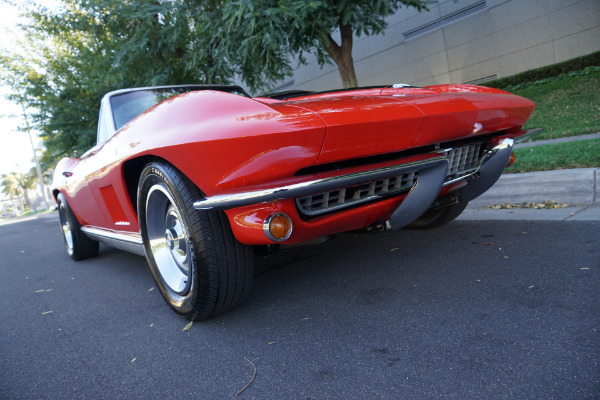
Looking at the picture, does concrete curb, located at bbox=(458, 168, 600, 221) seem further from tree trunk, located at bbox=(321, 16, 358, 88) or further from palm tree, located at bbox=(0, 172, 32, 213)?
palm tree, located at bbox=(0, 172, 32, 213)

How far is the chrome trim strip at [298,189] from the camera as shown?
182 centimetres

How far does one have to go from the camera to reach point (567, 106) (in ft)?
29.5

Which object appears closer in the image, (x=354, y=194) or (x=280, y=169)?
(x=280, y=169)

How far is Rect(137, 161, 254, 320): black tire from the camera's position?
84.0 inches

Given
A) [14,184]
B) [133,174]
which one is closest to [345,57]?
[133,174]

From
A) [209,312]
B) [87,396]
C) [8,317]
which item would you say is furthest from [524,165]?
[8,317]

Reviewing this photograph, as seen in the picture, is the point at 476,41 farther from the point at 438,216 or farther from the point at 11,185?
the point at 11,185

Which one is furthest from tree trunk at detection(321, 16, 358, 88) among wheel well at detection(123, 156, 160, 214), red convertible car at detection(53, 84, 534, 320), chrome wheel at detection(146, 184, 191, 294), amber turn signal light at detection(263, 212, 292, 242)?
amber turn signal light at detection(263, 212, 292, 242)

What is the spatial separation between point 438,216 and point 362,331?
5.72ft

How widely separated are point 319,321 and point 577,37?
11900mm

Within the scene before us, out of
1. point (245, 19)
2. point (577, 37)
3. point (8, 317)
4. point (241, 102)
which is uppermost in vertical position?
point (245, 19)

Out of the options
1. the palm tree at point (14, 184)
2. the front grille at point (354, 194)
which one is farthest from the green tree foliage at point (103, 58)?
the palm tree at point (14, 184)

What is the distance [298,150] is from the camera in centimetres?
181

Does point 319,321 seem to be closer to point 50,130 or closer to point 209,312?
point 209,312
